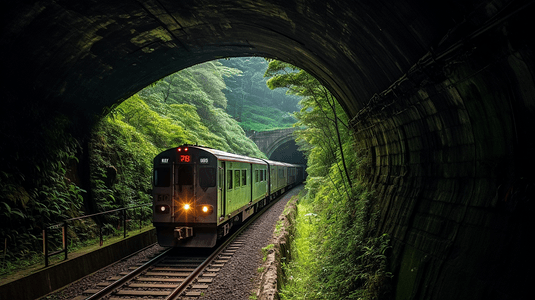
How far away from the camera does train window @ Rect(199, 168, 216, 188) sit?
916 centimetres

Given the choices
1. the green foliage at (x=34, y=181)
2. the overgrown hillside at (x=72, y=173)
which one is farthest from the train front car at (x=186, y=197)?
the green foliage at (x=34, y=181)

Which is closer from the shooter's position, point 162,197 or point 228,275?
point 228,275

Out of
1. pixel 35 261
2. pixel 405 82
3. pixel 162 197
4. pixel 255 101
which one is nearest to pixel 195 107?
pixel 162 197

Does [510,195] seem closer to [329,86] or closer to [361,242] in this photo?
[361,242]

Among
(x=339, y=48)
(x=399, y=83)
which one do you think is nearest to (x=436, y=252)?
(x=399, y=83)

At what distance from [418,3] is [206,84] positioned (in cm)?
2619

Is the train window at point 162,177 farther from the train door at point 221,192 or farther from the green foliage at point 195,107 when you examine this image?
the green foliage at point 195,107

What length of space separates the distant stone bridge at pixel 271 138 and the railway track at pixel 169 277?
29.7 meters

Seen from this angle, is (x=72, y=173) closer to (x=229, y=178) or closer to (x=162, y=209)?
(x=162, y=209)

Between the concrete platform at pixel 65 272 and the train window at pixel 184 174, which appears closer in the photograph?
the concrete platform at pixel 65 272

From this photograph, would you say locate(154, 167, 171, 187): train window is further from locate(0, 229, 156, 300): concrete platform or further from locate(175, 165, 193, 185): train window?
locate(0, 229, 156, 300): concrete platform

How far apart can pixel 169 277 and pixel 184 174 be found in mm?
2849

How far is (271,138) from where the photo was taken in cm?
3934

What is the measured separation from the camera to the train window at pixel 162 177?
9.39 meters
